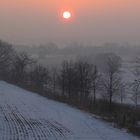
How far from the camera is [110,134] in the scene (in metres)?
20.4

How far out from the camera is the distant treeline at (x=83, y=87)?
2971 cm

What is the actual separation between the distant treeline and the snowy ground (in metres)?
1.64

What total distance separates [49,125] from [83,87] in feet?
194

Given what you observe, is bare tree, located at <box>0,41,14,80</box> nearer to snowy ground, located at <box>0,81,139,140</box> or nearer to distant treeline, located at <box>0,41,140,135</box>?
distant treeline, located at <box>0,41,140,135</box>

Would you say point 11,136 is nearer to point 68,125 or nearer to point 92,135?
point 92,135

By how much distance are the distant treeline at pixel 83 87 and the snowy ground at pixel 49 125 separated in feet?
5.38

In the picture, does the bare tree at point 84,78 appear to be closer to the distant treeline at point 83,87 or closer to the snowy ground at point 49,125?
the distant treeline at point 83,87

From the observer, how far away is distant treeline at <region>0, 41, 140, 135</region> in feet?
97.5

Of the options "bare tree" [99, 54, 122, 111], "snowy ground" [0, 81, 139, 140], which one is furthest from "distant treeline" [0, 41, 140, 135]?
"snowy ground" [0, 81, 139, 140]

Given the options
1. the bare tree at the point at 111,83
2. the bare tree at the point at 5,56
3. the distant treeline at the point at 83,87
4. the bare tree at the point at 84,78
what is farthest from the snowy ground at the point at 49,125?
the bare tree at the point at 5,56

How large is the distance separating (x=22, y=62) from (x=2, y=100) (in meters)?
82.8

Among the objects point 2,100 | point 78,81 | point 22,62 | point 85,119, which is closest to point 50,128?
point 85,119

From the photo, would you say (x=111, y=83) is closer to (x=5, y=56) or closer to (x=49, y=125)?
(x=5, y=56)

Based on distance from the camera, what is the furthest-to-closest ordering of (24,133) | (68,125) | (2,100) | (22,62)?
(22,62), (2,100), (68,125), (24,133)
